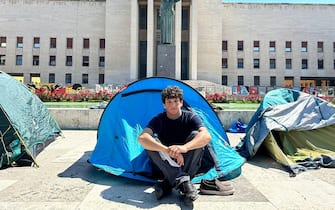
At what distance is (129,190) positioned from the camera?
12.0 ft

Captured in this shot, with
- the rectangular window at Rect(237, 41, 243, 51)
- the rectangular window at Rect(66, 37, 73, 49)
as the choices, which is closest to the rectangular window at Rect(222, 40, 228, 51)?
the rectangular window at Rect(237, 41, 243, 51)

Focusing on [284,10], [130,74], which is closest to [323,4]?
[284,10]

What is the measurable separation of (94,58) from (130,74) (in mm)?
10134

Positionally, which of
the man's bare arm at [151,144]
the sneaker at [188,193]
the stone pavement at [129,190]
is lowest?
the stone pavement at [129,190]

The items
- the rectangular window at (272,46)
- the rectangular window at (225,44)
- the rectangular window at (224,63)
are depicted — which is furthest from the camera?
the rectangular window at (272,46)

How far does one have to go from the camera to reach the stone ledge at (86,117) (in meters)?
9.90

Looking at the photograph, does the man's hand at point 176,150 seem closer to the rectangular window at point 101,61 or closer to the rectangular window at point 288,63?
the rectangular window at point 101,61

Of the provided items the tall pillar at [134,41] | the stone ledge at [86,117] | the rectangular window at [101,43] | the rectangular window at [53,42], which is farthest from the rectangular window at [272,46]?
the stone ledge at [86,117]

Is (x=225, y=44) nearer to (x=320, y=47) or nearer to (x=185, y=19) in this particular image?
(x=185, y=19)

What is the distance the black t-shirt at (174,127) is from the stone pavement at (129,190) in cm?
74

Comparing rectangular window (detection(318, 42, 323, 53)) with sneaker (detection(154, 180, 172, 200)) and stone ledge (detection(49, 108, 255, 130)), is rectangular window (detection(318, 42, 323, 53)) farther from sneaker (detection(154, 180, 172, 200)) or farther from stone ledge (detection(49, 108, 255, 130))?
sneaker (detection(154, 180, 172, 200))

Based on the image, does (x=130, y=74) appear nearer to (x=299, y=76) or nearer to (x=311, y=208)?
(x=299, y=76)

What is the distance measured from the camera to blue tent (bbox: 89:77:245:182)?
4.06m

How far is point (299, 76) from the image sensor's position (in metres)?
45.5
